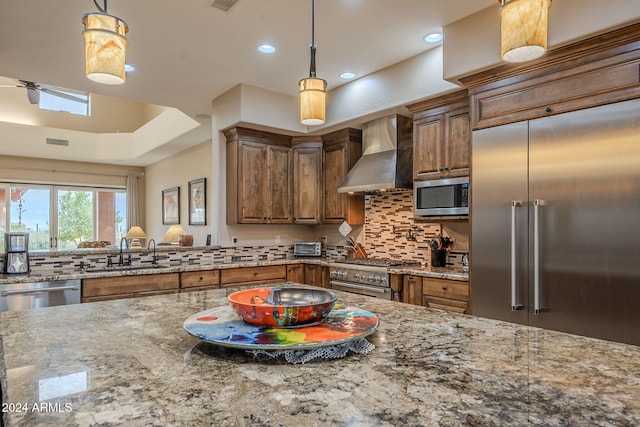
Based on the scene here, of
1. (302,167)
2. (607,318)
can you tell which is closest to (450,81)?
(607,318)

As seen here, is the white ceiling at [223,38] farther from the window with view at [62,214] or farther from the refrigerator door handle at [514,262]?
the window with view at [62,214]

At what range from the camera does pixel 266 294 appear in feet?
5.04

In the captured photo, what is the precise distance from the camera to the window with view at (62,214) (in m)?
7.95

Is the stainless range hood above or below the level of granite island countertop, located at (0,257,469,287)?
above

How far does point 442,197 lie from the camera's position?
135 inches

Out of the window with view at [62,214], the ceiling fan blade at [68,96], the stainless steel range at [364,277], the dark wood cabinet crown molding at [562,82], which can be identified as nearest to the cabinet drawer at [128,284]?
the stainless steel range at [364,277]

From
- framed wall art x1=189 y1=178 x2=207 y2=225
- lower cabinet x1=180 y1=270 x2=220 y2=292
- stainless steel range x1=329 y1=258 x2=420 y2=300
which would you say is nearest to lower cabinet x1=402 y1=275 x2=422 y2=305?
stainless steel range x1=329 y1=258 x2=420 y2=300

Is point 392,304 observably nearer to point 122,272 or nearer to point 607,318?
point 607,318

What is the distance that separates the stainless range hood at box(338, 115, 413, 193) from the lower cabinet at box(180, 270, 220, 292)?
166 cm

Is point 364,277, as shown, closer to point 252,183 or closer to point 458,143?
point 458,143

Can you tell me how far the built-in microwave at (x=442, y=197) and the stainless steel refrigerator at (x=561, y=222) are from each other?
1.03ft

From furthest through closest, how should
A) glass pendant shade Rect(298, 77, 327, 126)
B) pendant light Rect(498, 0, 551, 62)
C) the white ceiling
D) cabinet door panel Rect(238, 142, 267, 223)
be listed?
cabinet door panel Rect(238, 142, 267, 223) < the white ceiling < glass pendant shade Rect(298, 77, 327, 126) < pendant light Rect(498, 0, 551, 62)

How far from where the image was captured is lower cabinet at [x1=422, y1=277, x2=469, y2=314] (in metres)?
3.06

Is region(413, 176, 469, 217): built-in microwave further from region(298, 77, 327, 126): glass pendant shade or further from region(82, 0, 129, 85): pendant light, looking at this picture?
region(82, 0, 129, 85): pendant light
